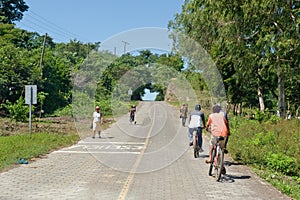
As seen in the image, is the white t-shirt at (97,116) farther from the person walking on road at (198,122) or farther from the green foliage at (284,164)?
the green foliage at (284,164)

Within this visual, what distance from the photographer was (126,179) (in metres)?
9.44

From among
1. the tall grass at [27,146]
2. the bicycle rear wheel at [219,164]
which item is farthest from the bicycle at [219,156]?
the tall grass at [27,146]

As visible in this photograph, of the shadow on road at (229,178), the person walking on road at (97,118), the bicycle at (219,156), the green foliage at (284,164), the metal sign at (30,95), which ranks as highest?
the metal sign at (30,95)

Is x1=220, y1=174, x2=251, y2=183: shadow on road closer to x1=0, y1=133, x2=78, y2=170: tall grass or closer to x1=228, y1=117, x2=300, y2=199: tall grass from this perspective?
x1=228, y1=117, x2=300, y2=199: tall grass

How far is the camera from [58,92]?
43.9 m

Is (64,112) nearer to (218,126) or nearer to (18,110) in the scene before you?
(18,110)

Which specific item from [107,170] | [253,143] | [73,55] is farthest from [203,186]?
[73,55]

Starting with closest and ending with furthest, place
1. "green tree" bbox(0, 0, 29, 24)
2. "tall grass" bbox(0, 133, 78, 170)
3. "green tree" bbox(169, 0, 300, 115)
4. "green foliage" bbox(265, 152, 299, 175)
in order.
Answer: "green foliage" bbox(265, 152, 299, 175)
"tall grass" bbox(0, 133, 78, 170)
"green tree" bbox(169, 0, 300, 115)
"green tree" bbox(0, 0, 29, 24)

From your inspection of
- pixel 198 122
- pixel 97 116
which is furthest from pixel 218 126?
pixel 97 116

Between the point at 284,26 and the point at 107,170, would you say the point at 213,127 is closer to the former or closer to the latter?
the point at 107,170

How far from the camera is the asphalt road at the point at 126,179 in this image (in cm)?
791

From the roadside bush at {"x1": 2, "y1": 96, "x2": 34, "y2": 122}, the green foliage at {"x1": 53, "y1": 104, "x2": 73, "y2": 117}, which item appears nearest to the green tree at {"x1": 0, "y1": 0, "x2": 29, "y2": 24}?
the green foliage at {"x1": 53, "y1": 104, "x2": 73, "y2": 117}

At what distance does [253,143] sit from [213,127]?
159 inches

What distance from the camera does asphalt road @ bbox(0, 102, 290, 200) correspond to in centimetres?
791
